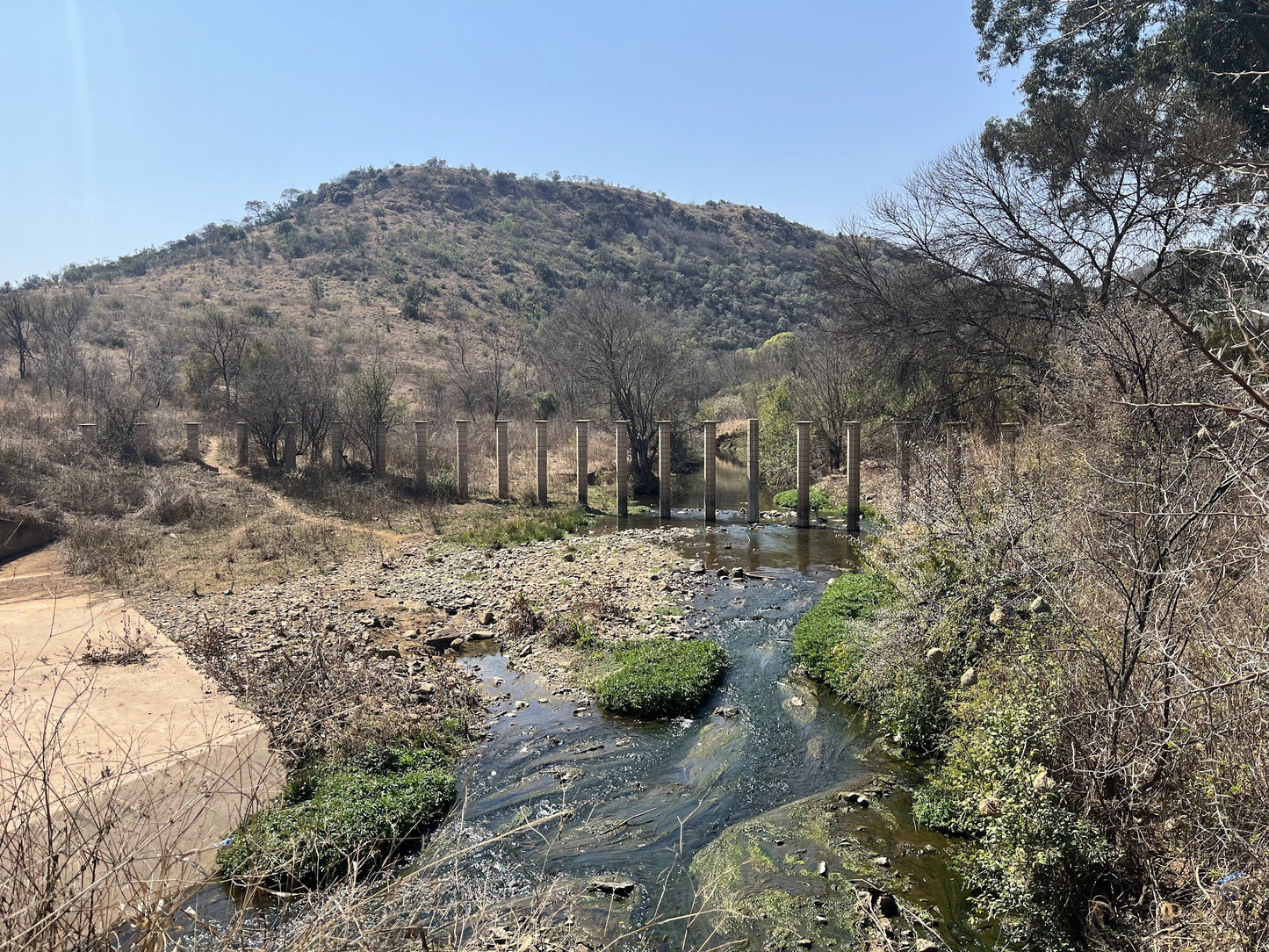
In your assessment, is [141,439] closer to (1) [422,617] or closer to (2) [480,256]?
(1) [422,617]

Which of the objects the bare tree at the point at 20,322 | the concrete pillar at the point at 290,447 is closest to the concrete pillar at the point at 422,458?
the concrete pillar at the point at 290,447

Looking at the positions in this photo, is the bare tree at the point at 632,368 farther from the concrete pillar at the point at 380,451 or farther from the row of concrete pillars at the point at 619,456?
the concrete pillar at the point at 380,451

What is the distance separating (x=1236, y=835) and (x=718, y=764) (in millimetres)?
5052

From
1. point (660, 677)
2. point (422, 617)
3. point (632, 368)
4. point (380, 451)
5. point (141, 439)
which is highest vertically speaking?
point (632, 368)

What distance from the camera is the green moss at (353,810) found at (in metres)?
6.38

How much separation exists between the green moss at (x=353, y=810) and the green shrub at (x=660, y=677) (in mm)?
2401

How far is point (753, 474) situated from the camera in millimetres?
22797

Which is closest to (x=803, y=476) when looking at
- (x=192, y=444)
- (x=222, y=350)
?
(x=192, y=444)

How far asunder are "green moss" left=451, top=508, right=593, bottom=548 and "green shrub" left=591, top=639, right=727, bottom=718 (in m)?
8.57

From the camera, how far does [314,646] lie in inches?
389

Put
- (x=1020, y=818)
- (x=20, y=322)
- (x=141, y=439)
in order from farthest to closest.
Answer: (x=20, y=322), (x=141, y=439), (x=1020, y=818)

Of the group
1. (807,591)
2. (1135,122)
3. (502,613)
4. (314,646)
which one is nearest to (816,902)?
(314,646)

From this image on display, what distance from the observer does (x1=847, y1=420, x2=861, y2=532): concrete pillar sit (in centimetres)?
2108

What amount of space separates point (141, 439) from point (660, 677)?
2161 cm
